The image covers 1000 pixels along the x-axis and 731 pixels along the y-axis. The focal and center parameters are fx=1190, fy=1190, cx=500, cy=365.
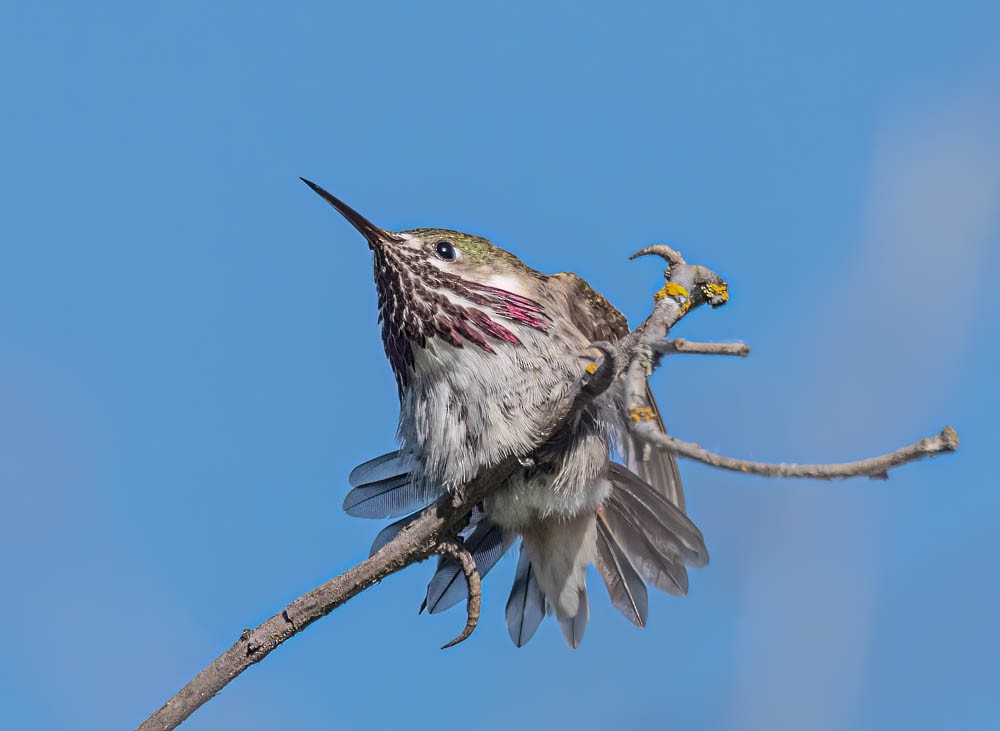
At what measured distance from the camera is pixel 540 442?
473 cm

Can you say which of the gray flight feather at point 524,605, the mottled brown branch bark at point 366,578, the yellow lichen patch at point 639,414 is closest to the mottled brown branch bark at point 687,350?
the yellow lichen patch at point 639,414

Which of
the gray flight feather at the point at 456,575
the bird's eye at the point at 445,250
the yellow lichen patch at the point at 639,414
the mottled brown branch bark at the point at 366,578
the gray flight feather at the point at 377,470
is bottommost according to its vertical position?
the yellow lichen patch at the point at 639,414

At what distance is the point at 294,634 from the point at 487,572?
5.68 ft

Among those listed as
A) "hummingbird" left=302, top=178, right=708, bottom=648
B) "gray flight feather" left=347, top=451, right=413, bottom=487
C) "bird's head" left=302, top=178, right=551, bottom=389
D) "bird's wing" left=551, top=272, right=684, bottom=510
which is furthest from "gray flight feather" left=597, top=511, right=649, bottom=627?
"bird's head" left=302, top=178, right=551, bottom=389

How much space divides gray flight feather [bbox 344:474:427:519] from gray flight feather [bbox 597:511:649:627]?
0.85 m

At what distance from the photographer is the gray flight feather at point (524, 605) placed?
5.60 metres

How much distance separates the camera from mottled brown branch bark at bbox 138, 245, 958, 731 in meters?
2.84

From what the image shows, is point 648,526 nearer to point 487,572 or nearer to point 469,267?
point 487,572

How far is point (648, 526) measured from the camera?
5352 millimetres

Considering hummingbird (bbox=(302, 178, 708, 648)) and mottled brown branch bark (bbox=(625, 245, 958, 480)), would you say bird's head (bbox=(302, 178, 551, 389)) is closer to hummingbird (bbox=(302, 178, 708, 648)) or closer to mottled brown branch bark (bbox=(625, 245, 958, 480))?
hummingbird (bbox=(302, 178, 708, 648))

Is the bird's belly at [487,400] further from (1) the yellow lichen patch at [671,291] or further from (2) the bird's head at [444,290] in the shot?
(1) the yellow lichen patch at [671,291]

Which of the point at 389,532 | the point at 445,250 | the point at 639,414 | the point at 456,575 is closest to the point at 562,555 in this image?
the point at 456,575

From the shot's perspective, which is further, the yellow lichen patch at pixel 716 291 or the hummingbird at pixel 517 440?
the hummingbird at pixel 517 440

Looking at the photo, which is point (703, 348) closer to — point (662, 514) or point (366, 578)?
point (366, 578)
